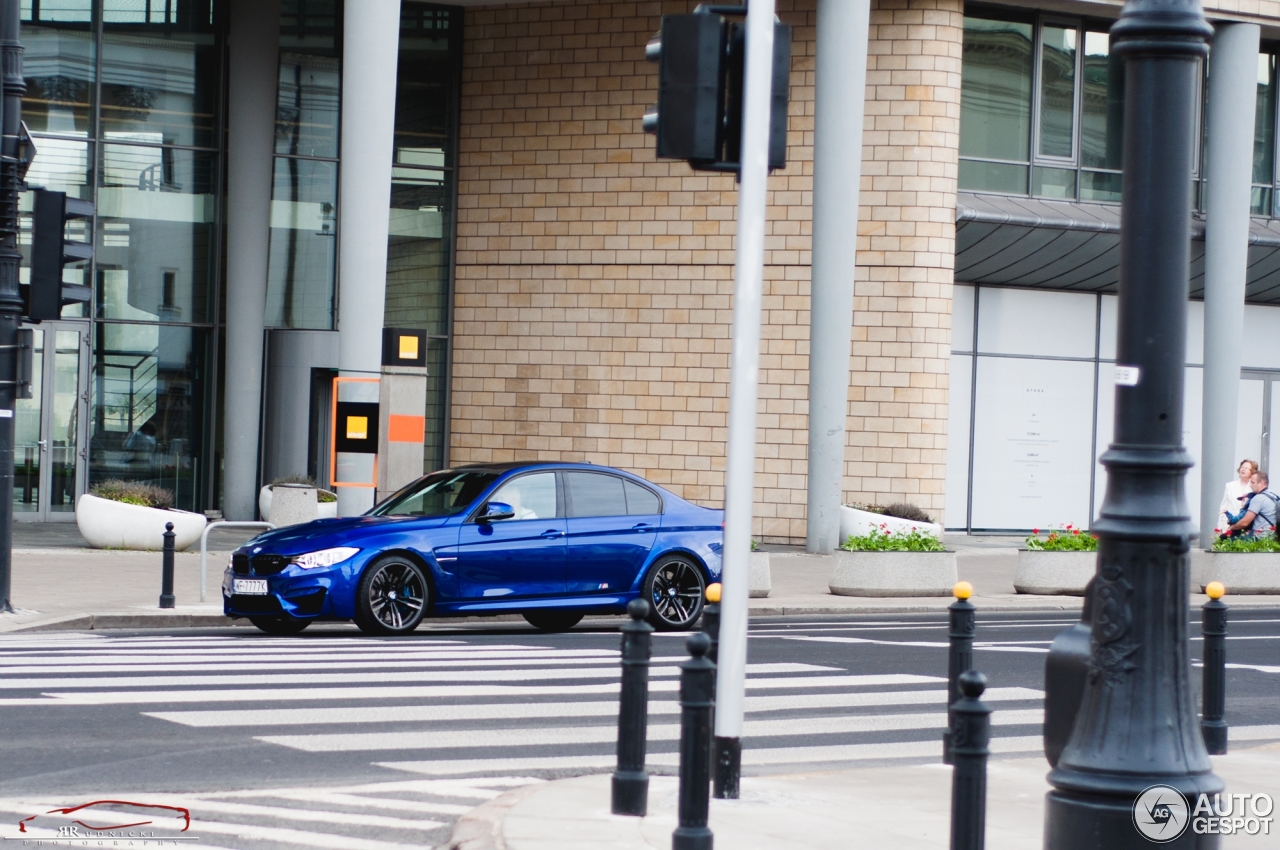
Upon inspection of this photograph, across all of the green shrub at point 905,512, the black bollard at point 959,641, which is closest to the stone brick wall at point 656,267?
the green shrub at point 905,512

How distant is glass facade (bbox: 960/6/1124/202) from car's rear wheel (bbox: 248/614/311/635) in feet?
59.4

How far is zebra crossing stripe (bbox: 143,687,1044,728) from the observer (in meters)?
9.77

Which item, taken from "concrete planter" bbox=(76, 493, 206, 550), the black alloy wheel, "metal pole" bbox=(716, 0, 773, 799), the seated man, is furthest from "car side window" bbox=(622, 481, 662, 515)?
the seated man

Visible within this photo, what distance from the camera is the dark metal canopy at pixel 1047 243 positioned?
29.8 meters

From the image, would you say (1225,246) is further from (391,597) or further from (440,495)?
(391,597)

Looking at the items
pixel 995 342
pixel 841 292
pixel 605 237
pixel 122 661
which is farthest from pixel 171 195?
pixel 122 661

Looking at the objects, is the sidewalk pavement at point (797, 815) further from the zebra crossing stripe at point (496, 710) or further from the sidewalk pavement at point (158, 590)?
the sidewalk pavement at point (158, 590)

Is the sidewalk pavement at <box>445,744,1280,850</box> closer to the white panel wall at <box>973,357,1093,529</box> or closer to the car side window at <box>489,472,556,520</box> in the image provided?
the car side window at <box>489,472,556,520</box>

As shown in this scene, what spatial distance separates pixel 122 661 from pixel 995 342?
867 inches

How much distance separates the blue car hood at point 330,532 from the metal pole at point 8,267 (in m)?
2.23

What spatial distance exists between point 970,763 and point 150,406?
1046 inches

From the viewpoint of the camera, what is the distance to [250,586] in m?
14.6

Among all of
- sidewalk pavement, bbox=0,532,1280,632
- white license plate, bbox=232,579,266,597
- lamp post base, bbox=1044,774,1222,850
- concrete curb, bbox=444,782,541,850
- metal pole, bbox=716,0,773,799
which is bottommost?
sidewalk pavement, bbox=0,532,1280,632
